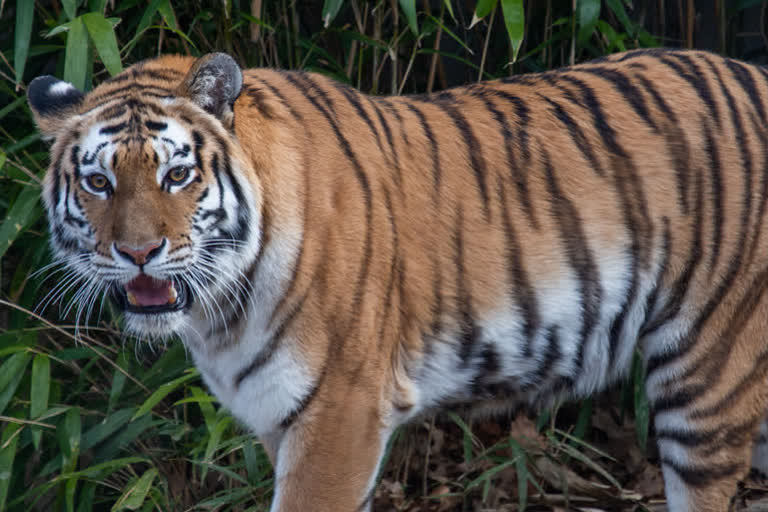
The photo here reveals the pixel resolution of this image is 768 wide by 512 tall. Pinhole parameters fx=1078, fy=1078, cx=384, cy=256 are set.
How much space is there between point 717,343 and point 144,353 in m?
1.54

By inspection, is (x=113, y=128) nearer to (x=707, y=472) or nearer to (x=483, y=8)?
(x=483, y=8)

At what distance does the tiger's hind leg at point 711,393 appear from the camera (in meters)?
2.14

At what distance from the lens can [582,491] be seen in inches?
111

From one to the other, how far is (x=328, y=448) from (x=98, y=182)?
0.61 metres

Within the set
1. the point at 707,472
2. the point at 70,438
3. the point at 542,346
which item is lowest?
the point at 70,438

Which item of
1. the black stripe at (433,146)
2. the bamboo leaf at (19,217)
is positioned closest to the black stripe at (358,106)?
the black stripe at (433,146)

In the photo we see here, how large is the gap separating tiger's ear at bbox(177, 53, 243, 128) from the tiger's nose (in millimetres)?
257

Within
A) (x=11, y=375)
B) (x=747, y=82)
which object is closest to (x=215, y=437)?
(x=11, y=375)

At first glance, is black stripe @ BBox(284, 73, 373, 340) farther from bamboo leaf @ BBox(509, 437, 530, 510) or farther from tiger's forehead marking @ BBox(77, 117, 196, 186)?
bamboo leaf @ BBox(509, 437, 530, 510)

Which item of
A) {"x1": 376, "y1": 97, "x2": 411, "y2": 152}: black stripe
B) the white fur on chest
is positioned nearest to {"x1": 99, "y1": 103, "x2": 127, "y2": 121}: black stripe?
the white fur on chest

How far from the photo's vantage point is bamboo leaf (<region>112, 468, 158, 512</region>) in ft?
8.19

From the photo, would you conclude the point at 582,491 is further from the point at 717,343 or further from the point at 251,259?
the point at 251,259

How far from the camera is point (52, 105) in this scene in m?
1.96

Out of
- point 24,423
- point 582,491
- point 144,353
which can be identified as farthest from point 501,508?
point 24,423
